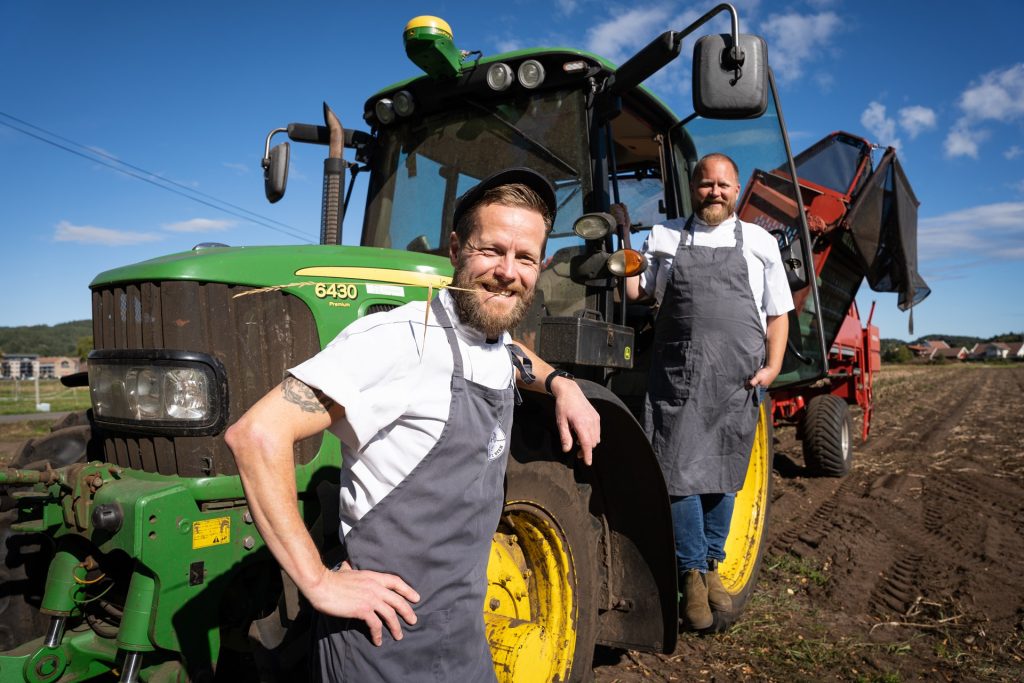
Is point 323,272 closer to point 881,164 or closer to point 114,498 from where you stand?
point 114,498

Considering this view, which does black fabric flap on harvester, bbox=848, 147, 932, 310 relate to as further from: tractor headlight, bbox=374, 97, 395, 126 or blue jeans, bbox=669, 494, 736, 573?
tractor headlight, bbox=374, 97, 395, 126

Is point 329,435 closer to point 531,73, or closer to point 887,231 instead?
point 531,73

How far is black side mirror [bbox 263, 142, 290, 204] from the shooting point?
352 cm

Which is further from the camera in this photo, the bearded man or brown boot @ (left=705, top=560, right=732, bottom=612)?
brown boot @ (left=705, top=560, right=732, bottom=612)

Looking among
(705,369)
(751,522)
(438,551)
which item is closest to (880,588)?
(751,522)

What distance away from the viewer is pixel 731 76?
2.56 meters

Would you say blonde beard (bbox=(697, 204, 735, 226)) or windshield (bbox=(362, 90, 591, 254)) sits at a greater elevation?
windshield (bbox=(362, 90, 591, 254))

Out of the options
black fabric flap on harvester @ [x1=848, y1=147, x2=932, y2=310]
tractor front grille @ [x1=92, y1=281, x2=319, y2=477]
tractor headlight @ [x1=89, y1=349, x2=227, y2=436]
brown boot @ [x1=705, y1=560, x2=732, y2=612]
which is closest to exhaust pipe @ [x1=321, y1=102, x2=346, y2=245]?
tractor front grille @ [x1=92, y1=281, x2=319, y2=477]

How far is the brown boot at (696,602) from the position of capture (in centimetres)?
322

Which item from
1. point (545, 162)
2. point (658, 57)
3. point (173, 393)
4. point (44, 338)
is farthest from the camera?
point (44, 338)

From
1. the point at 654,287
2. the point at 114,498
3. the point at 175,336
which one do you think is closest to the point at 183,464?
the point at 114,498

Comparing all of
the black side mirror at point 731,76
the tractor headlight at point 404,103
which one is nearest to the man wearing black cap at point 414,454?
the black side mirror at point 731,76

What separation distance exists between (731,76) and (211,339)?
6.71 ft

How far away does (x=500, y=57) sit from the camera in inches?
127
